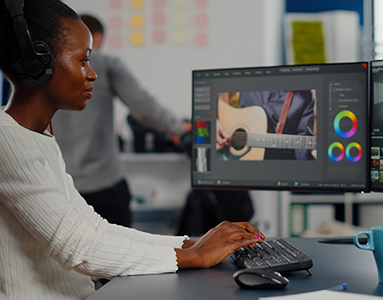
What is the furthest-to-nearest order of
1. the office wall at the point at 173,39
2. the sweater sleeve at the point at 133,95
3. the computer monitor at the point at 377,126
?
the office wall at the point at 173,39
the sweater sleeve at the point at 133,95
the computer monitor at the point at 377,126

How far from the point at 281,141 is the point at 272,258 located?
384mm

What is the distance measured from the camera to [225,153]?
1.16m

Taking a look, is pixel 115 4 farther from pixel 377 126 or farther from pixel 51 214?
pixel 51 214

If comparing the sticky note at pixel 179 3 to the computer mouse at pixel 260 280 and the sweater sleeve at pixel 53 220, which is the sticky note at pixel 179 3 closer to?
the sweater sleeve at pixel 53 220

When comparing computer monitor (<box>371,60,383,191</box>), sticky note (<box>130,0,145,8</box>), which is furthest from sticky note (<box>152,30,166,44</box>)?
computer monitor (<box>371,60,383,191</box>)

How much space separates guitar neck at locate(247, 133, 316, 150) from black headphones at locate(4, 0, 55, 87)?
55 cm

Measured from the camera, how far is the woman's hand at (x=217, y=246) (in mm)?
847

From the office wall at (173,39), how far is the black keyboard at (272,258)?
7.52 ft

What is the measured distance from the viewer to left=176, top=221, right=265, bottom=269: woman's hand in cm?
85

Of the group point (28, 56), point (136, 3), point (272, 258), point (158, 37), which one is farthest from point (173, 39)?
point (272, 258)

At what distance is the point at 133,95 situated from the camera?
1.90 m

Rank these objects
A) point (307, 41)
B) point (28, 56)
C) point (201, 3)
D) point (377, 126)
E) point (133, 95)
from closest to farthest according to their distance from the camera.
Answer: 1. point (28, 56)
2. point (377, 126)
3. point (133, 95)
4. point (201, 3)
5. point (307, 41)

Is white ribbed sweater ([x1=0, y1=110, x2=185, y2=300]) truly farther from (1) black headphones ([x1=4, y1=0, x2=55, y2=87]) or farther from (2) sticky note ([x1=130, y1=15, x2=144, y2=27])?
(2) sticky note ([x1=130, y1=15, x2=144, y2=27])

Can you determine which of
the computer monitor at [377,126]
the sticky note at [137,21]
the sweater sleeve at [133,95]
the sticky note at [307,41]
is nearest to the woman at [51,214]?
the computer monitor at [377,126]
